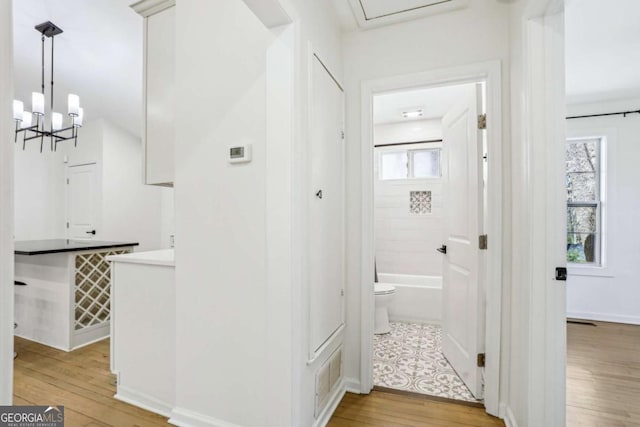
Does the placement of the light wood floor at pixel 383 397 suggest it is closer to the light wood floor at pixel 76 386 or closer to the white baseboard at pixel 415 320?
the light wood floor at pixel 76 386

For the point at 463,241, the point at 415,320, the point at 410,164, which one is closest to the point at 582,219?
the point at 410,164

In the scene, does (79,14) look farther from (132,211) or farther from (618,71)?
(618,71)

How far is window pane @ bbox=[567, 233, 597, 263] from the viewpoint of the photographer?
3.64 metres

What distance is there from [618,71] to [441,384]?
3.28m

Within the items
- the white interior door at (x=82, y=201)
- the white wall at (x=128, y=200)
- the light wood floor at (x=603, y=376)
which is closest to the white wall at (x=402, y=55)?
the light wood floor at (x=603, y=376)

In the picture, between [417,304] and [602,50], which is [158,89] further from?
[602,50]

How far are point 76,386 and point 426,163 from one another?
4291mm

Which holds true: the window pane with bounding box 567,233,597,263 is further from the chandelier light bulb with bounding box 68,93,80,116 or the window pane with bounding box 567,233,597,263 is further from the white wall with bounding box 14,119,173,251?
the white wall with bounding box 14,119,173,251

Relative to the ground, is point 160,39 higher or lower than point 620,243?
higher

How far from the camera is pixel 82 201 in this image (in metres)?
4.82

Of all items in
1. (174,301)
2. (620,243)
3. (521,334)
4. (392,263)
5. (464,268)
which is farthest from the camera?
(392,263)

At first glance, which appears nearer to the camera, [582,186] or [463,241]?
[463,241]

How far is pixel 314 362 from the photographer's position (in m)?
1.65

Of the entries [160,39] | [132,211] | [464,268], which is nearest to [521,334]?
[464,268]
